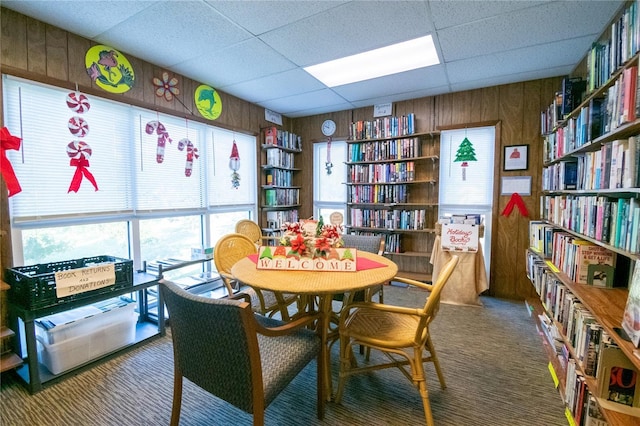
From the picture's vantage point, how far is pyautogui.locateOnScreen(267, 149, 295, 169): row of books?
418cm

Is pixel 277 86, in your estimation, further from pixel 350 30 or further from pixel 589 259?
pixel 589 259

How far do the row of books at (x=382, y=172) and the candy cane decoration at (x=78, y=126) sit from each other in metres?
3.09

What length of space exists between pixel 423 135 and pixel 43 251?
163 inches

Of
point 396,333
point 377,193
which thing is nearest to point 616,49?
point 396,333

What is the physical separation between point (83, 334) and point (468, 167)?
429 centimetres

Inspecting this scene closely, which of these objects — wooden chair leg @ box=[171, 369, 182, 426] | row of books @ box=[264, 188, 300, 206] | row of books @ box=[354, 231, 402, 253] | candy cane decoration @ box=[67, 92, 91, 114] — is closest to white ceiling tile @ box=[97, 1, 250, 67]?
candy cane decoration @ box=[67, 92, 91, 114]

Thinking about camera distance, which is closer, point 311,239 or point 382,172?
point 311,239

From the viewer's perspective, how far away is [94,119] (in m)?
2.38

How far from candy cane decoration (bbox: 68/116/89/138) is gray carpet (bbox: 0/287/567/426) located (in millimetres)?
1816

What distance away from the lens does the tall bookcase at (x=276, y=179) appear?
4184 mm

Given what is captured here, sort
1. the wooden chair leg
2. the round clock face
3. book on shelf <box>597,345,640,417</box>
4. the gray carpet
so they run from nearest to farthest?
book on shelf <box>597,345,640,417</box>
the wooden chair leg
the gray carpet
the round clock face

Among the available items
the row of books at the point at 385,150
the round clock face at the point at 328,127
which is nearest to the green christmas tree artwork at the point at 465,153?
the row of books at the point at 385,150

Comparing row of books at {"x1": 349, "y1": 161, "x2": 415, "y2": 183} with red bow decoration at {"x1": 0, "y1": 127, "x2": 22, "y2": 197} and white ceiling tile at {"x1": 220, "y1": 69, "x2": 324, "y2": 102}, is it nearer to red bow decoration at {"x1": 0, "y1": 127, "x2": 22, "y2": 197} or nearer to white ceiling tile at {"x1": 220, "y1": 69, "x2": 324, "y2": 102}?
white ceiling tile at {"x1": 220, "y1": 69, "x2": 324, "y2": 102}

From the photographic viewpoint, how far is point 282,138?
4320 millimetres
